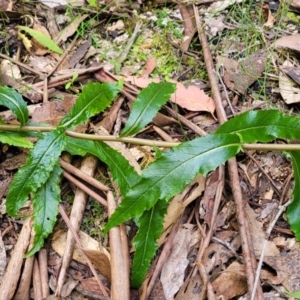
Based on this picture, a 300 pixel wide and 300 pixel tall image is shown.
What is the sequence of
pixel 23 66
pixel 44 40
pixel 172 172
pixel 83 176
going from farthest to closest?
pixel 44 40
pixel 23 66
pixel 83 176
pixel 172 172

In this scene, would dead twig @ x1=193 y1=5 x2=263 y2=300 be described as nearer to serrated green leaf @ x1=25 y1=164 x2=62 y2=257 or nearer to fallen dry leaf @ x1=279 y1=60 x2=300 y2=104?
fallen dry leaf @ x1=279 y1=60 x2=300 y2=104

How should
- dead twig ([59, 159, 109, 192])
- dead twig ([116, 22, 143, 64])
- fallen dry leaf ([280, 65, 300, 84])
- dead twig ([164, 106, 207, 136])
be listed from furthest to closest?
dead twig ([116, 22, 143, 64])
fallen dry leaf ([280, 65, 300, 84])
dead twig ([164, 106, 207, 136])
dead twig ([59, 159, 109, 192])

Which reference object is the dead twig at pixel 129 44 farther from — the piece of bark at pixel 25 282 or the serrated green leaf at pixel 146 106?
the piece of bark at pixel 25 282

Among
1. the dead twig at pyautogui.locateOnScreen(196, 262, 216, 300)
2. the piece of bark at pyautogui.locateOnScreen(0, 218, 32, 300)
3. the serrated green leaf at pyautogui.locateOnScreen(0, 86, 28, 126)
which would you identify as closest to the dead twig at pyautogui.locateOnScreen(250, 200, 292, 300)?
the dead twig at pyautogui.locateOnScreen(196, 262, 216, 300)

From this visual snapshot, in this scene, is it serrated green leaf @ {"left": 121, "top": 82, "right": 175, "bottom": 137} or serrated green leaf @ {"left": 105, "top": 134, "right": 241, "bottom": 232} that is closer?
serrated green leaf @ {"left": 105, "top": 134, "right": 241, "bottom": 232}

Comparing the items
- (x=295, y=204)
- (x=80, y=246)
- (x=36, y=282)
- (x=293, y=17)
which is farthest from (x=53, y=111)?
(x=293, y=17)

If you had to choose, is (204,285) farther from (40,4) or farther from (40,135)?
(40,4)

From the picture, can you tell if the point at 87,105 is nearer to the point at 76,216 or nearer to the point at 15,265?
the point at 76,216

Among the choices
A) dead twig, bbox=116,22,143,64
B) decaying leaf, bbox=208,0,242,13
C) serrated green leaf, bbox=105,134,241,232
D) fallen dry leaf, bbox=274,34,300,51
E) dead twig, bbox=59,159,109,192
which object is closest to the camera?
serrated green leaf, bbox=105,134,241,232
